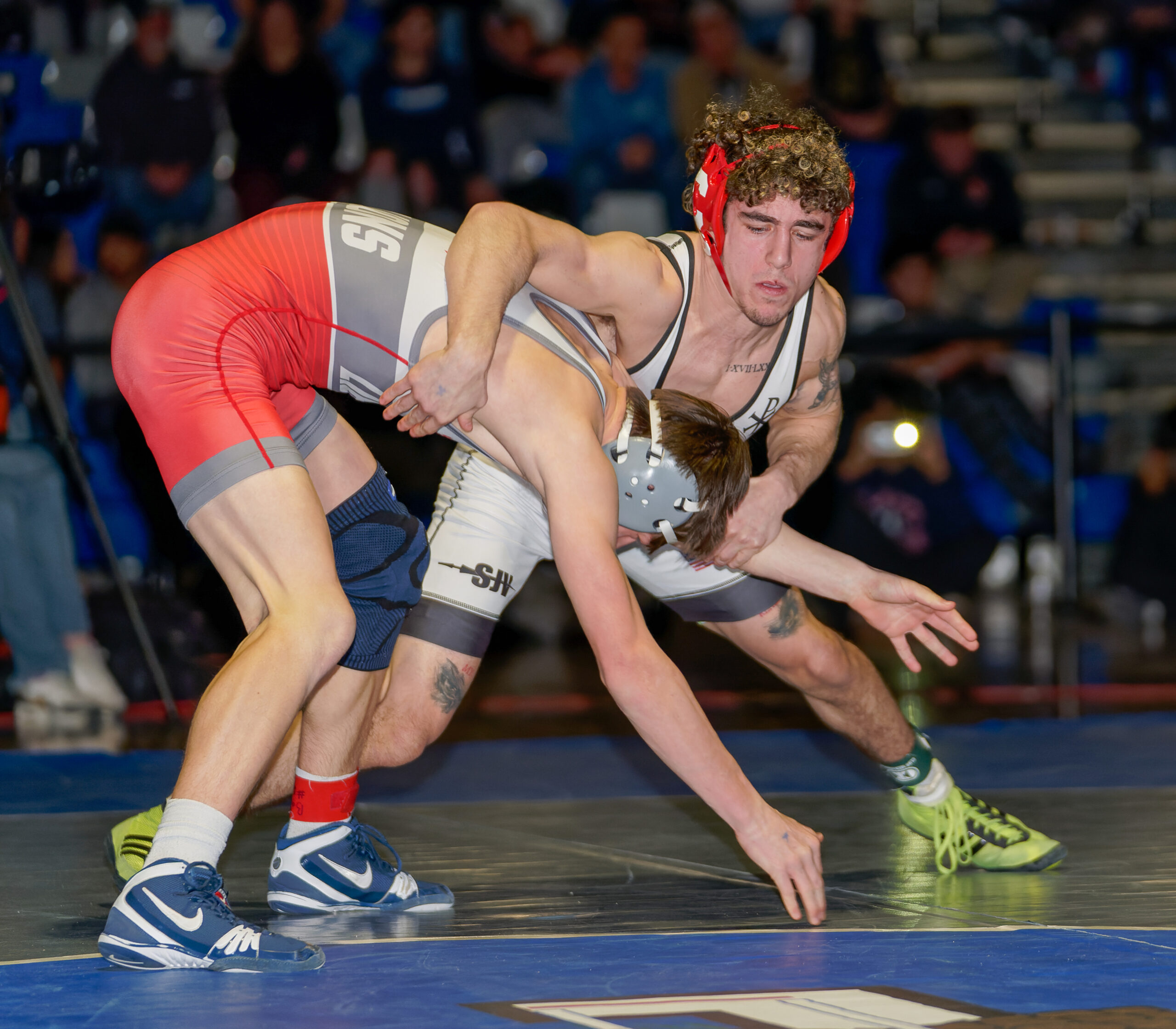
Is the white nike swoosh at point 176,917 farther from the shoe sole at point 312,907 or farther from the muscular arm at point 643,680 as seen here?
the muscular arm at point 643,680

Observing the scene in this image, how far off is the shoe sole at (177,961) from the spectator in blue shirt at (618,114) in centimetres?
641

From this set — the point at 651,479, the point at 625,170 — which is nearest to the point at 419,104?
the point at 625,170

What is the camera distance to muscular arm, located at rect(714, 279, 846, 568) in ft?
10.2

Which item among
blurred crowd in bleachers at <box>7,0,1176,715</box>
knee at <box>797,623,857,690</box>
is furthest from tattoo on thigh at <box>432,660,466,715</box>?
blurred crowd in bleachers at <box>7,0,1176,715</box>


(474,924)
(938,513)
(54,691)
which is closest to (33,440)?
(54,691)

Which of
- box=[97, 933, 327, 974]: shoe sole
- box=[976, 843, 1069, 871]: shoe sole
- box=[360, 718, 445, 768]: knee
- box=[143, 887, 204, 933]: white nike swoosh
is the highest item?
box=[360, 718, 445, 768]: knee

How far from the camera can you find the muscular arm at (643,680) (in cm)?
249

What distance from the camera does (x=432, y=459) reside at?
262 inches

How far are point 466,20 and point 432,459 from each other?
3548 mm

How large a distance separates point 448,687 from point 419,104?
5.86 meters

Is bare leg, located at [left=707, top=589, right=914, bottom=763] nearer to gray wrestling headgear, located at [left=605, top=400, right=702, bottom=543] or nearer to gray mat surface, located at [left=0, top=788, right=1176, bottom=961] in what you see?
gray mat surface, located at [left=0, top=788, right=1176, bottom=961]

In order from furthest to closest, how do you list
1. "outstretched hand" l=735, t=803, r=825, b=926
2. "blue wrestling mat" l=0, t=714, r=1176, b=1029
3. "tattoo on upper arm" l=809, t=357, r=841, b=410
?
"tattoo on upper arm" l=809, t=357, r=841, b=410 → "outstretched hand" l=735, t=803, r=825, b=926 → "blue wrestling mat" l=0, t=714, r=1176, b=1029

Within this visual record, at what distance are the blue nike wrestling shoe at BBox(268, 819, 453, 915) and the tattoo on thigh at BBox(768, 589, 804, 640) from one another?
0.89 m

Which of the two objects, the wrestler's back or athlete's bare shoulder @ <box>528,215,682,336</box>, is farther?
athlete's bare shoulder @ <box>528,215,682,336</box>
